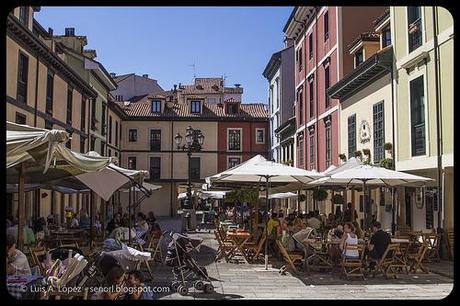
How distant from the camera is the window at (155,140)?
161 feet

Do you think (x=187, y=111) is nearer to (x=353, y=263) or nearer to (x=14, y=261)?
(x=353, y=263)

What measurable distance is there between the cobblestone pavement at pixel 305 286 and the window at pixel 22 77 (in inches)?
439

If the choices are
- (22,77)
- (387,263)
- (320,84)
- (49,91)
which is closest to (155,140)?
(49,91)

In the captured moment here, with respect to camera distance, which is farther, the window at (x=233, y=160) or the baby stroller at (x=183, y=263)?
the window at (x=233, y=160)

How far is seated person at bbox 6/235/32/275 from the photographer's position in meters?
6.67

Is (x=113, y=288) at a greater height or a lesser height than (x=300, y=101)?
lesser

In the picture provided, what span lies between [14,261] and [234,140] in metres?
43.2

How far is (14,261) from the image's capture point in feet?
22.7

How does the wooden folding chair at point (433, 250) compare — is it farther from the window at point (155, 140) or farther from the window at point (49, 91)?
the window at point (155, 140)

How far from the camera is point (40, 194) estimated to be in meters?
22.8

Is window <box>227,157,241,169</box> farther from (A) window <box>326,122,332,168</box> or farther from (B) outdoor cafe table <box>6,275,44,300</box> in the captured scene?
(B) outdoor cafe table <box>6,275,44,300</box>

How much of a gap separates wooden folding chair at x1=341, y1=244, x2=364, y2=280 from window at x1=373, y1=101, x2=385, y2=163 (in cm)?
791

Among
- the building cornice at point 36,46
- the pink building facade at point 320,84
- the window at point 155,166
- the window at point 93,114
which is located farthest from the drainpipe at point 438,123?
the window at point 155,166
